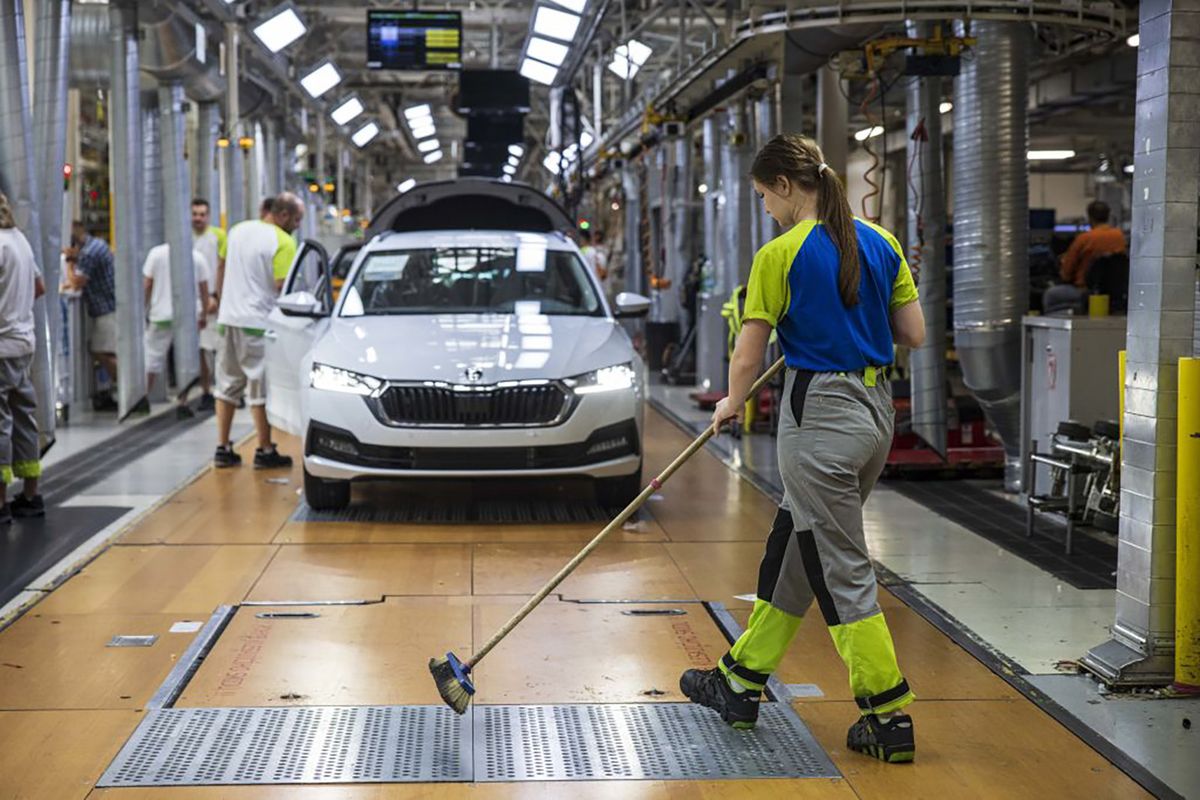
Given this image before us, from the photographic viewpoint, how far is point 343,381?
816 cm

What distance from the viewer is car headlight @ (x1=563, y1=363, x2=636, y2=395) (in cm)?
819

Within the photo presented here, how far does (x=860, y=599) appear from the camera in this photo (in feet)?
14.0

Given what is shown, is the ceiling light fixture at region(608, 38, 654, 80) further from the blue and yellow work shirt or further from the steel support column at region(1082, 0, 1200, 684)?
the blue and yellow work shirt

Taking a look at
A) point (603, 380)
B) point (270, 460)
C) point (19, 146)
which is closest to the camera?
point (603, 380)

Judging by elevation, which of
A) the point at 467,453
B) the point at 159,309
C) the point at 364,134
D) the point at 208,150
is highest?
the point at 364,134

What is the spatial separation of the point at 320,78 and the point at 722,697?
19.1 meters

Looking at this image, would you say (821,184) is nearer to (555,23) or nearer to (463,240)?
(463,240)

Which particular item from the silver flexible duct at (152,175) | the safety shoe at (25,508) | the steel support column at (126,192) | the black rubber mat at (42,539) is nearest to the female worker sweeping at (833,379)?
the black rubber mat at (42,539)

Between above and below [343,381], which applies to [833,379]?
above

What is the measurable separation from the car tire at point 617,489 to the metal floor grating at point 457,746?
3.63 m

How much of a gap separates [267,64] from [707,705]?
17.2m

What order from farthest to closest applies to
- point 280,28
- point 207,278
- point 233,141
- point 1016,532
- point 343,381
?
1. point 233,141
2. point 280,28
3. point 207,278
4. point 343,381
5. point 1016,532

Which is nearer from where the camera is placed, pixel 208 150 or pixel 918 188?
pixel 918 188

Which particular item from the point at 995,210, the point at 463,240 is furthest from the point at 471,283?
the point at 995,210
